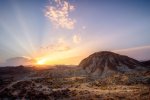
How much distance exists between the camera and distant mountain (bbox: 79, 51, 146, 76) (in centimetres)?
6899

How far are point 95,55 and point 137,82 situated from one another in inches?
1547

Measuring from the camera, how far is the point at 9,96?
36.8 metres

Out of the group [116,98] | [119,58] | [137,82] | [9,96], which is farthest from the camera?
[119,58]

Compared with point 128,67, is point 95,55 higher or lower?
higher

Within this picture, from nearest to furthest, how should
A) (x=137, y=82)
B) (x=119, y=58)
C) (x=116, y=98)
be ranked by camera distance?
(x=116, y=98)
(x=137, y=82)
(x=119, y=58)

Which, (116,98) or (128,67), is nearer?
(116,98)

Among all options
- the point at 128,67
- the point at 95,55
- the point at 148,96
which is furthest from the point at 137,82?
the point at 95,55

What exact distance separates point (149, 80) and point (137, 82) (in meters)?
2.84

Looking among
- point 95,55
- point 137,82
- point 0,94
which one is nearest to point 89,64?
point 95,55

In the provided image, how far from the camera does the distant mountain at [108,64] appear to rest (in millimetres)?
68994

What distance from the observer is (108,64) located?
72.6 meters

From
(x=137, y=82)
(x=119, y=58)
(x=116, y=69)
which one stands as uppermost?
(x=119, y=58)

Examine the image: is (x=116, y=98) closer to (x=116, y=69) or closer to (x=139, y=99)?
(x=139, y=99)

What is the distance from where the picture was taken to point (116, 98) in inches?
1221
